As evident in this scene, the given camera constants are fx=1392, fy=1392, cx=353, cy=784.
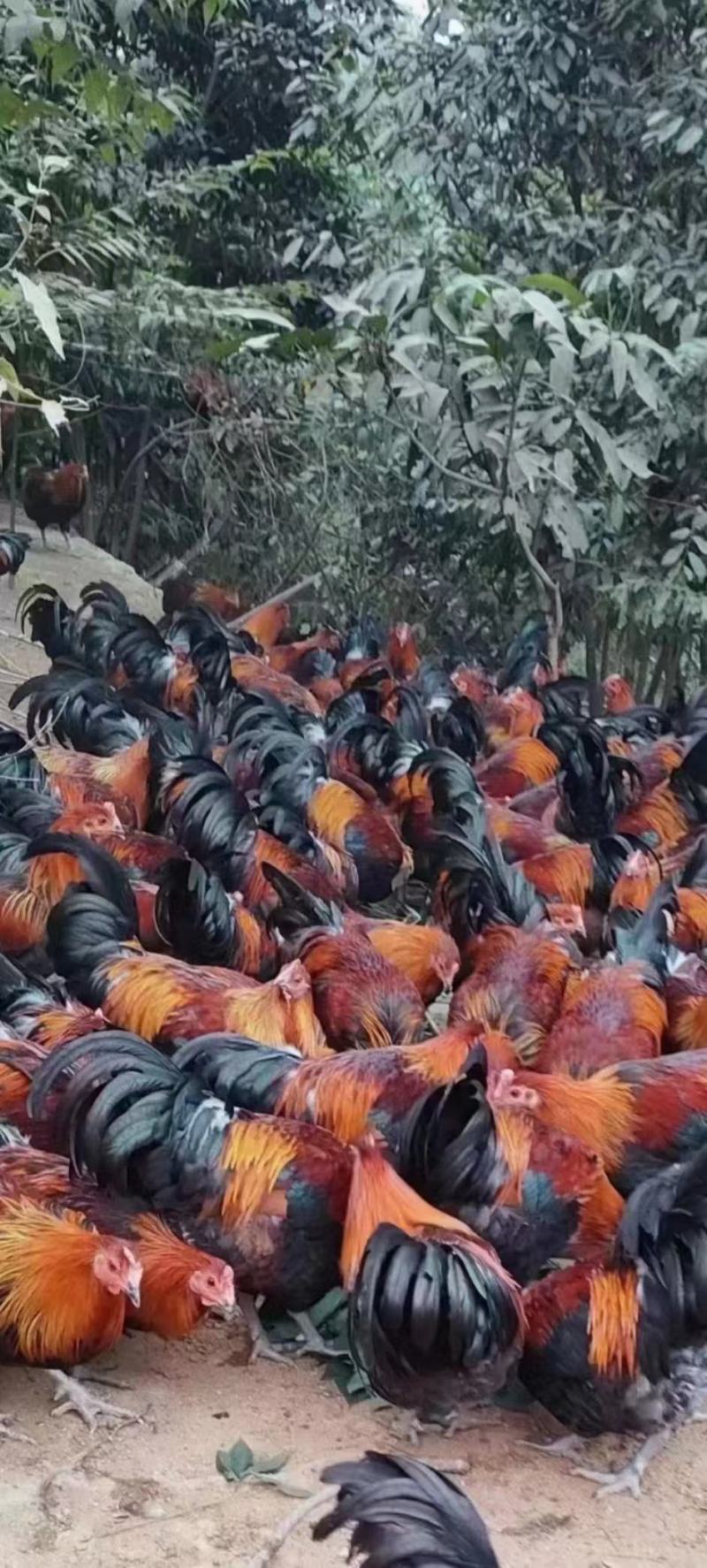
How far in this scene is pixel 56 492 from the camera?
11.4 meters

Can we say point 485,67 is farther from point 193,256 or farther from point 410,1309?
point 410,1309

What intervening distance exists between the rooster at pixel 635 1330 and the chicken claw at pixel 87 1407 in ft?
3.11

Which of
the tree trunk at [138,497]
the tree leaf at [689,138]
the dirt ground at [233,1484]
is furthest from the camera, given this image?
the tree trunk at [138,497]

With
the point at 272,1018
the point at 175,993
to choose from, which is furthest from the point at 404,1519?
the point at 175,993

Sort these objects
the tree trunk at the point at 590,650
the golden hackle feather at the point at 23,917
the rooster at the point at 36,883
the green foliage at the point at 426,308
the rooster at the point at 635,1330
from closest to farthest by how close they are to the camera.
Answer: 1. the rooster at the point at 635,1330
2. the rooster at the point at 36,883
3. the golden hackle feather at the point at 23,917
4. the green foliage at the point at 426,308
5. the tree trunk at the point at 590,650

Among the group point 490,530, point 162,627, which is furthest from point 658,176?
point 162,627

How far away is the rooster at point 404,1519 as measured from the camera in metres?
1.95

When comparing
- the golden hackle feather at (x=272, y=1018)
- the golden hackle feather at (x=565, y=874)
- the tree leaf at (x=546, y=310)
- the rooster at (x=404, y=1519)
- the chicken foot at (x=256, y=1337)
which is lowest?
the chicken foot at (x=256, y=1337)

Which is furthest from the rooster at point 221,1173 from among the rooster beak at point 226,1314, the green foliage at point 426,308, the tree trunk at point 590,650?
the tree trunk at point 590,650

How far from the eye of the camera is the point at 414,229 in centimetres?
924

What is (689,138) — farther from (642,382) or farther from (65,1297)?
(65,1297)

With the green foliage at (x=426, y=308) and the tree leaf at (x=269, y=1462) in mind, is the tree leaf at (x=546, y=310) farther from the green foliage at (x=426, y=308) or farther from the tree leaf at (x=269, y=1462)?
the tree leaf at (x=269, y=1462)

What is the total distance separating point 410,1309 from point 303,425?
25.8ft

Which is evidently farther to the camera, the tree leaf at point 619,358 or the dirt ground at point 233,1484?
the tree leaf at point 619,358
